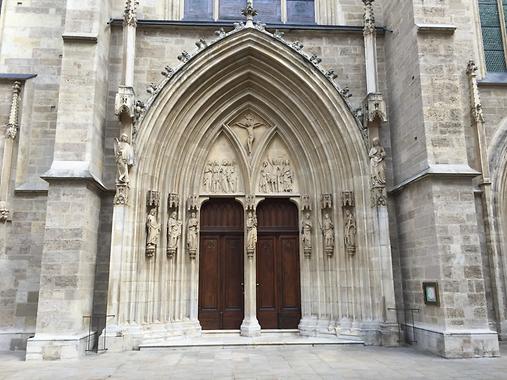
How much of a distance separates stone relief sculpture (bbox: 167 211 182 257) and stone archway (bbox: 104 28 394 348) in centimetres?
8

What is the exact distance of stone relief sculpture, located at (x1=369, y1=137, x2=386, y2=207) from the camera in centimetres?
897

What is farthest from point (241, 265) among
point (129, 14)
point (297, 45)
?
point (129, 14)

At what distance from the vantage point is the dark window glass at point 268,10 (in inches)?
436

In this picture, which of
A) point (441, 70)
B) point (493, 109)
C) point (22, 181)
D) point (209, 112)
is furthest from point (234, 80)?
point (493, 109)

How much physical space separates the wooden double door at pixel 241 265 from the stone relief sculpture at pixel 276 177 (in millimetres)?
308

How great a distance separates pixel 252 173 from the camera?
10.4m

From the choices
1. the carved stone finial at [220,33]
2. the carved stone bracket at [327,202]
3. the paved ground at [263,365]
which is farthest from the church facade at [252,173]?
the paved ground at [263,365]

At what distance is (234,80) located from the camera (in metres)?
10.2

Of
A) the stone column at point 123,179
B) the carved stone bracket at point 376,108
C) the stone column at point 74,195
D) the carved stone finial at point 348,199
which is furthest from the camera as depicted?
the carved stone finial at point 348,199

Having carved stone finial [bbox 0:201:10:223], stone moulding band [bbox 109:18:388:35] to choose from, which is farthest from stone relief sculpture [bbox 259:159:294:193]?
carved stone finial [bbox 0:201:10:223]

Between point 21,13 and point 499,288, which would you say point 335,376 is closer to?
point 499,288

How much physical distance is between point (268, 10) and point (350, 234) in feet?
20.3

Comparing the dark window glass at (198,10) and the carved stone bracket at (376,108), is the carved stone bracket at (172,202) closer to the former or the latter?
the carved stone bracket at (376,108)

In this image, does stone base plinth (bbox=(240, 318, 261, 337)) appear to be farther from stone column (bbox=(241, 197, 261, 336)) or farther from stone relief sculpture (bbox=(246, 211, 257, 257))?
stone relief sculpture (bbox=(246, 211, 257, 257))
